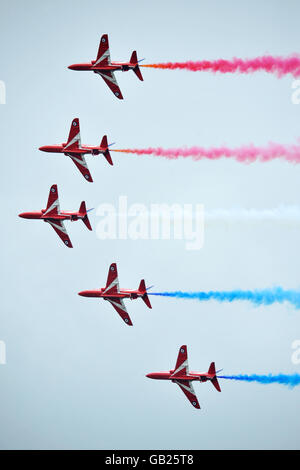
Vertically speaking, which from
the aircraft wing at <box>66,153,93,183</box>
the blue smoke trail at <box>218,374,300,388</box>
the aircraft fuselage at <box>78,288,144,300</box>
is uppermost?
the aircraft wing at <box>66,153,93,183</box>

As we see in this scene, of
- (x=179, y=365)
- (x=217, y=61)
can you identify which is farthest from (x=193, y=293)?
(x=217, y=61)

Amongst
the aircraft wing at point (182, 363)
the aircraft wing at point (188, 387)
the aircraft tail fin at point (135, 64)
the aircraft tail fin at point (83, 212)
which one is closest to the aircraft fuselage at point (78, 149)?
the aircraft tail fin at point (83, 212)

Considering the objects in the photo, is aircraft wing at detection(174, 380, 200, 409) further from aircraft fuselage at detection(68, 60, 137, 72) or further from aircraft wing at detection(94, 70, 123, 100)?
aircraft fuselage at detection(68, 60, 137, 72)

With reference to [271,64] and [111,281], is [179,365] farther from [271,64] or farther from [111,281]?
[271,64]

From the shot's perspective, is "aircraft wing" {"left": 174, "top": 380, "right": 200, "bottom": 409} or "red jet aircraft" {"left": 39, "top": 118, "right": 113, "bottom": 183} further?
"red jet aircraft" {"left": 39, "top": 118, "right": 113, "bottom": 183}

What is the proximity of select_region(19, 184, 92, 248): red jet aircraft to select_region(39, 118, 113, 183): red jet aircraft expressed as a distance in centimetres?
276

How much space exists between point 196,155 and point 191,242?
32.5 feet

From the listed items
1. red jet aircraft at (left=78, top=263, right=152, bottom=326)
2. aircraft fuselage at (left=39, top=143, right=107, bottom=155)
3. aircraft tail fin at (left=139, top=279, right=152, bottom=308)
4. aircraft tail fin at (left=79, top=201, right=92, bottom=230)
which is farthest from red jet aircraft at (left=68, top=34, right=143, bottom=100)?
aircraft tail fin at (left=139, top=279, right=152, bottom=308)

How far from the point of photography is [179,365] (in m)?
78.8

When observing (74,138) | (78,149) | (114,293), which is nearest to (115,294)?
(114,293)

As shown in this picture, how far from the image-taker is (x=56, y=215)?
82562 mm

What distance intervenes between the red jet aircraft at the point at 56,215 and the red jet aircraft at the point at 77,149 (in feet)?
9.05

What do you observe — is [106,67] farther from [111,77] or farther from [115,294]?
[115,294]

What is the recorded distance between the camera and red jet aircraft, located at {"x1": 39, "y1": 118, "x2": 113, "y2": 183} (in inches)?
3201
